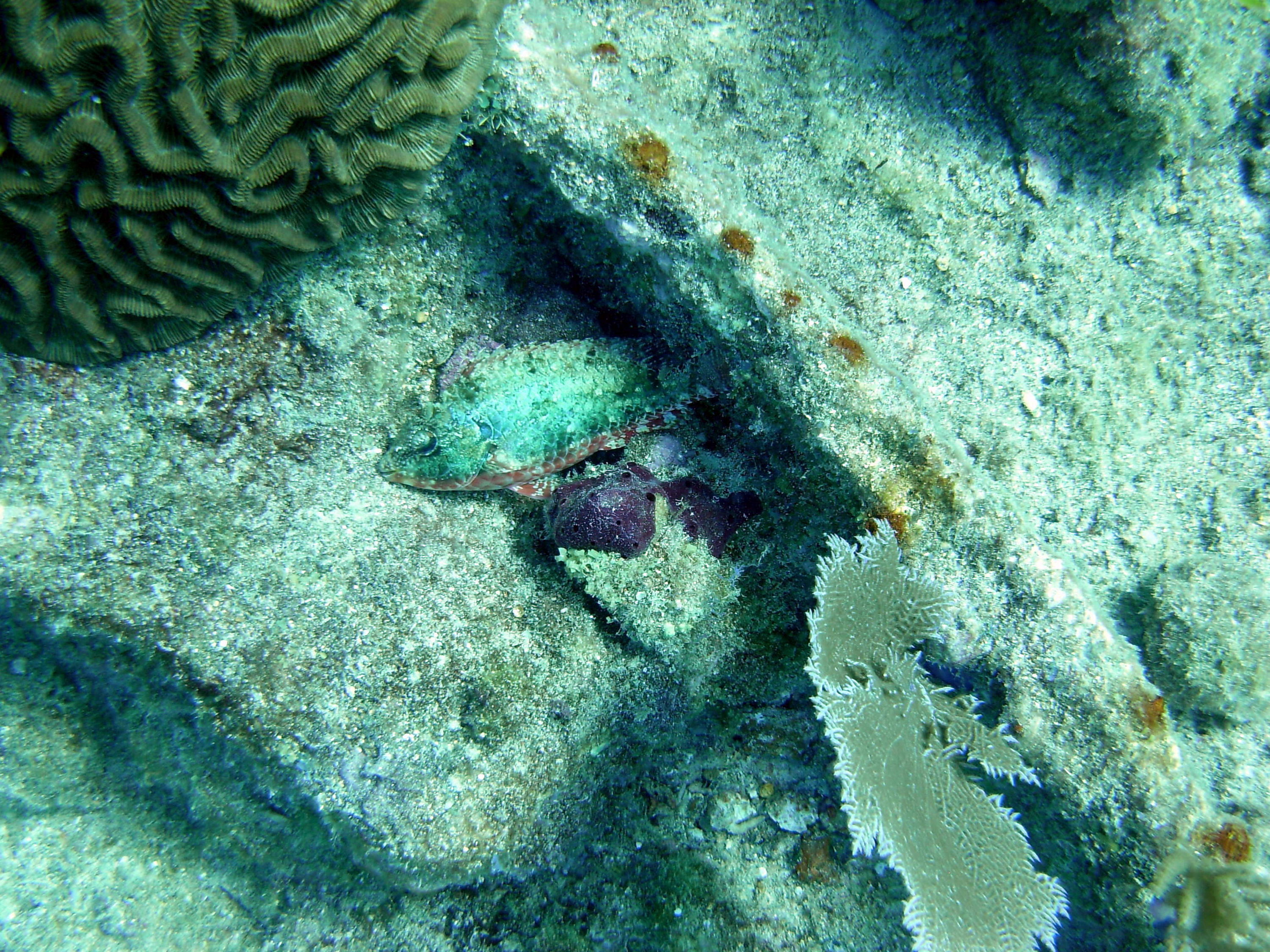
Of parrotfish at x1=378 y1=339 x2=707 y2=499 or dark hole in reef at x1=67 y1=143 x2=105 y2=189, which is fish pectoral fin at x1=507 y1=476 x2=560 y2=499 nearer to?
parrotfish at x1=378 y1=339 x2=707 y2=499

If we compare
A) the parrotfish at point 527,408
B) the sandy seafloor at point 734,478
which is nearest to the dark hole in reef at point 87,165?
the sandy seafloor at point 734,478

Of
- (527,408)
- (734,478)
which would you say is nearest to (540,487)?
(527,408)

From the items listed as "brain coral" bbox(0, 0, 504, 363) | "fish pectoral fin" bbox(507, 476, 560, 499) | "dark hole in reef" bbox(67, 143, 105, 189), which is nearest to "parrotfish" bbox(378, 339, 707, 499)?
"fish pectoral fin" bbox(507, 476, 560, 499)

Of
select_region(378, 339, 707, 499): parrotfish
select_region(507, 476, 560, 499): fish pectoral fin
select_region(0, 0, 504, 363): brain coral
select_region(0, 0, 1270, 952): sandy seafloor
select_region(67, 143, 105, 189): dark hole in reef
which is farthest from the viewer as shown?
select_region(507, 476, 560, 499): fish pectoral fin

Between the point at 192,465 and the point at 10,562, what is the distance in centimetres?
99

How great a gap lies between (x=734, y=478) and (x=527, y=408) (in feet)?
3.94

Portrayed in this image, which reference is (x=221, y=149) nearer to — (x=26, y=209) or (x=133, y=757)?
(x=26, y=209)

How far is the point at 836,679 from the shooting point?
257 centimetres

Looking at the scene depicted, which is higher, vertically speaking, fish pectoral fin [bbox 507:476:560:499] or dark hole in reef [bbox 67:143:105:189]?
dark hole in reef [bbox 67:143:105:189]

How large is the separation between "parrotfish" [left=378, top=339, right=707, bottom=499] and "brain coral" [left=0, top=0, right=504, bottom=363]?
36.8 inches

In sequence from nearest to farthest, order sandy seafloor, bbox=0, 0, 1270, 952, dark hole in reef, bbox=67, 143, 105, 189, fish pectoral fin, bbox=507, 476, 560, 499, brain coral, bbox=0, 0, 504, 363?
brain coral, bbox=0, 0, 504, 363, dark hole in reef, bbox=67, 143, 105, 189, sandy seafloor, bbox=0, 0, 1270, 952, fish pectoral fin, bbox=507, 476, 560, 499

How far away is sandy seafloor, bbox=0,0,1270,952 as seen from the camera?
2.63 meters

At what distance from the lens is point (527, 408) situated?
327cm

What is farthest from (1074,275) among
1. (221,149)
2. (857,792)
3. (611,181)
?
(221,149)
